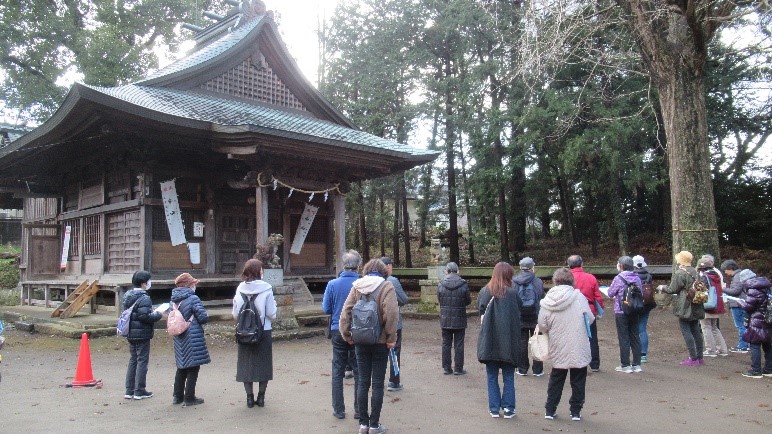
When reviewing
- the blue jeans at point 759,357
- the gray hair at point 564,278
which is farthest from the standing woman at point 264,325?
the blue jeans at point 759,357

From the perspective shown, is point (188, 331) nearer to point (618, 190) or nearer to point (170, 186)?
point (170, 186)

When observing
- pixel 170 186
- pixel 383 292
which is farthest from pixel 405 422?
pixel 170 186

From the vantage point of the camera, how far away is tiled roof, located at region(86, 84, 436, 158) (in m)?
12.2

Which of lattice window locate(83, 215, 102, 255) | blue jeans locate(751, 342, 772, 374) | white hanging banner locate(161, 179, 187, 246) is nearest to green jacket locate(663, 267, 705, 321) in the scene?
blue jeans locate(751, 342, 772, 374)

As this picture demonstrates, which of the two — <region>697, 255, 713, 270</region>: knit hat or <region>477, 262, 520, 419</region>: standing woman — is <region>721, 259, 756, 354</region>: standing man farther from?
<region>477, 262, 520, 419</region>: standing woman

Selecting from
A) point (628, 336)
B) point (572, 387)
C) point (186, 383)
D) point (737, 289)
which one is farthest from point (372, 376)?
point (737, 289)

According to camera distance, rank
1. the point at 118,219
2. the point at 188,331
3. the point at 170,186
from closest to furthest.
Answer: the point at 188,331, the point at 170,186, the point at 118,219

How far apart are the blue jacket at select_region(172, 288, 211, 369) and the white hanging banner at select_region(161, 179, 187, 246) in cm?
776

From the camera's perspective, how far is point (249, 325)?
5.93 m

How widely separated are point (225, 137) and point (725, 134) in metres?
19.6

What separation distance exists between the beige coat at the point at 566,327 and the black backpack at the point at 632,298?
2371mm

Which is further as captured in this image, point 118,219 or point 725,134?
point 725,134

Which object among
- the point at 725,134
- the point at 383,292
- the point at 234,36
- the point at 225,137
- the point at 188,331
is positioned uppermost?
the point at 234,36

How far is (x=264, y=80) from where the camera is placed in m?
16.7
